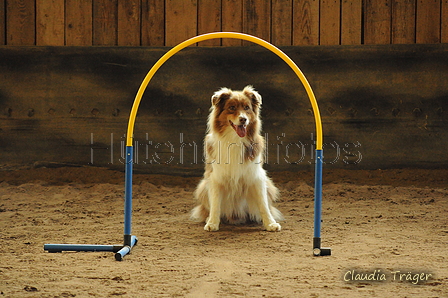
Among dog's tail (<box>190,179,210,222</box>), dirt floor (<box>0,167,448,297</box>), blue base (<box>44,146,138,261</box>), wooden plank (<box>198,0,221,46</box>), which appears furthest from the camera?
wooden plank (<box>198,0,221,46</box>)

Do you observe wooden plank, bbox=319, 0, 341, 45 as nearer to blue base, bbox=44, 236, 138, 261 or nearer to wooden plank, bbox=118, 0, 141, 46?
wooden plank, bbox=118, 0, 141, 46

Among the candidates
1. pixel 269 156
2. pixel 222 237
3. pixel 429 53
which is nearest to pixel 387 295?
pixel 222 237

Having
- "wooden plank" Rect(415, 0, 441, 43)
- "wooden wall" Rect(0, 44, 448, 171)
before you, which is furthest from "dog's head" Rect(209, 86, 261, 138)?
"wooden plank" Rect(415, 0, 441, 43)

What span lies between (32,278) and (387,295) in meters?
1.89

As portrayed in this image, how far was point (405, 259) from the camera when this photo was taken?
2.88m

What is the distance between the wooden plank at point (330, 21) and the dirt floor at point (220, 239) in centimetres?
178

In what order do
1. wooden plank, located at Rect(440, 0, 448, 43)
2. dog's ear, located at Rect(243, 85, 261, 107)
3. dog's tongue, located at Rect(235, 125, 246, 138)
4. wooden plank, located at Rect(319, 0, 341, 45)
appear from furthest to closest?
wooden plank, located at Rect(319, 0, 341, 45) → wooden plank, located at Rect(440, 0, 448, 43) → dog's ear, located at Rect(243, 85, 261, 107) → dog's tongue, located at Rect(235, 125, 246, 138)

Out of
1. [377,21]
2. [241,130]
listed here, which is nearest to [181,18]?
[377,21]

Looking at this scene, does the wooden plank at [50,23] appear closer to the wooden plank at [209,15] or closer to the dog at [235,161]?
the wooden plank at [209,15]

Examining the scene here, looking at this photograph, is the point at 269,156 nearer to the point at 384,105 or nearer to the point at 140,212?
the point at 384,105

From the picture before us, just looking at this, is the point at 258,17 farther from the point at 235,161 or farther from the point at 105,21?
the point at 235,161

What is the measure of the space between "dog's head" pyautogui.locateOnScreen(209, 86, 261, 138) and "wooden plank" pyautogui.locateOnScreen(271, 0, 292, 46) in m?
2.39

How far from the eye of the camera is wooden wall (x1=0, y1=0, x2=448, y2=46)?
5898 mm

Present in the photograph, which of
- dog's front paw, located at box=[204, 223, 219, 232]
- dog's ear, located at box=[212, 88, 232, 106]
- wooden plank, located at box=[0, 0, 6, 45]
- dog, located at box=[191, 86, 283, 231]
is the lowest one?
dog's front paw, located at box=[204, 223, 219, 232]
